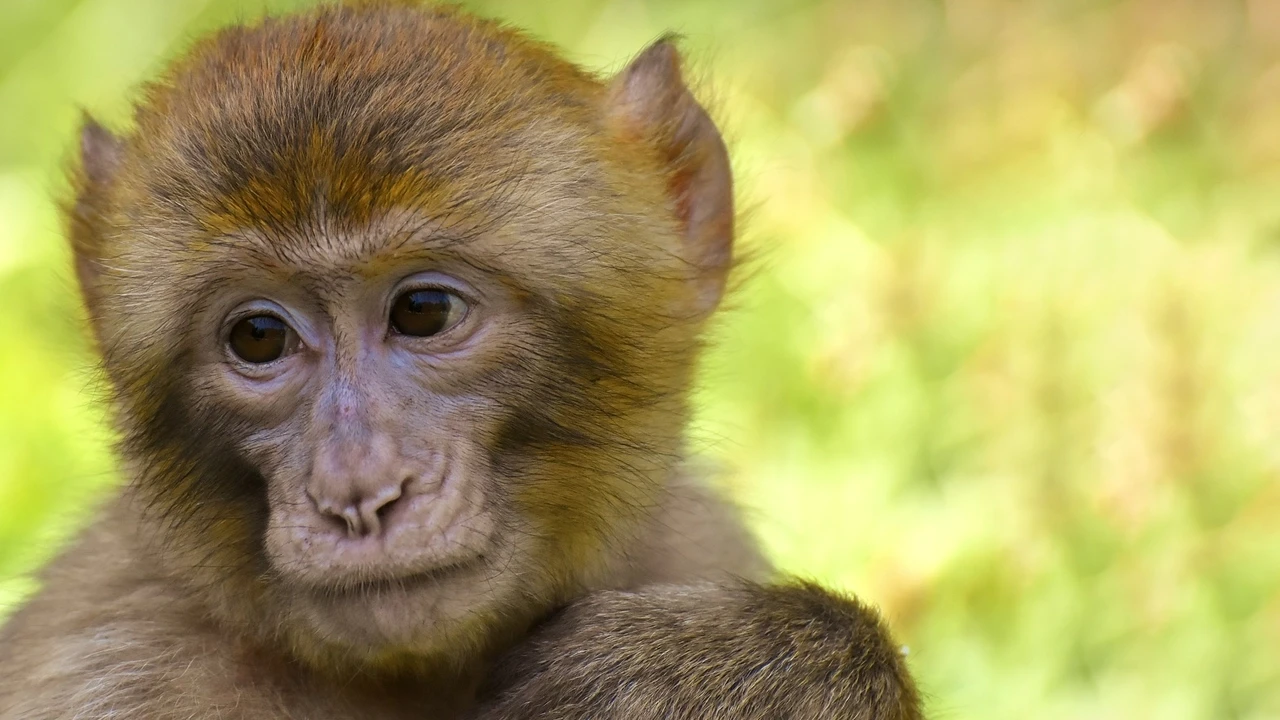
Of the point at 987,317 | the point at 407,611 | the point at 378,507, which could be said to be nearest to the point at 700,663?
the point at 407,611

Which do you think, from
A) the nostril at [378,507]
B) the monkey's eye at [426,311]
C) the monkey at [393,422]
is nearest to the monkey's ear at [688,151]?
the monkey at [393,422]

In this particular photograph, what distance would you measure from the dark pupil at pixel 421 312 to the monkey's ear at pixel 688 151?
29.0 inches

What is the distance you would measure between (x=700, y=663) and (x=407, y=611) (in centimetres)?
52

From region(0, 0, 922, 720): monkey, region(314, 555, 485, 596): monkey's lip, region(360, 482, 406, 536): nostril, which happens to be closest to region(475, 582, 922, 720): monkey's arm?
region(0, 0, 922, 720): monkey

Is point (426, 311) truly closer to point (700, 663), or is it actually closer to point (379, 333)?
point (379, 333)

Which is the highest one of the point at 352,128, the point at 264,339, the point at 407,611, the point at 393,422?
the point at 352,128

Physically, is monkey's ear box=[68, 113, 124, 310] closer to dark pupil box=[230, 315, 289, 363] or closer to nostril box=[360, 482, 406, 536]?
dark pupil box=[230, 315, 289, 363]

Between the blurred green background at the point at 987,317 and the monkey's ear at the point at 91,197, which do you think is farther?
the blurred green background at the point at 987,317

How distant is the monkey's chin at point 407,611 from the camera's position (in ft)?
8.37

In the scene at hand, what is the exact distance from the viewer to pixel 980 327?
6082mm

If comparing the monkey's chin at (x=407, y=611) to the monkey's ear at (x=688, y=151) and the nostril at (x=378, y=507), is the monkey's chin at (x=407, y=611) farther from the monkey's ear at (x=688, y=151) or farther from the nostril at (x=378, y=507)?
the monkey's ear at (x=688, y=151)

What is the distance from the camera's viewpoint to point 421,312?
2721 millimetres

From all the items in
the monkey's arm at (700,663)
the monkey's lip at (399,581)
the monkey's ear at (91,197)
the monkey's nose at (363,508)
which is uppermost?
the monkey's ear at (91,197)

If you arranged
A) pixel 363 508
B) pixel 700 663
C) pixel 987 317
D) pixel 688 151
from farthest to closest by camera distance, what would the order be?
pixel 987 317, pixel 688 151, pixel 700 663, pixel 363 508
